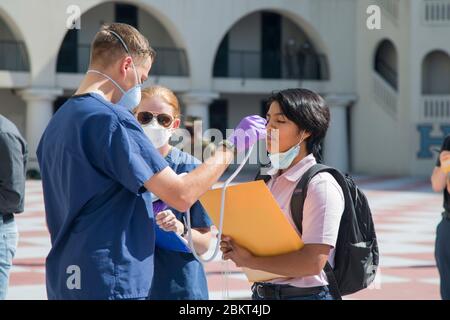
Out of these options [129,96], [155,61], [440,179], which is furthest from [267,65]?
[129,96]

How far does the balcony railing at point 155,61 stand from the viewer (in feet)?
96.1

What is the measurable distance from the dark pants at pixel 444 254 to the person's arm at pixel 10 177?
296cm

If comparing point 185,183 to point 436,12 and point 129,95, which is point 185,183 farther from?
point 436,12

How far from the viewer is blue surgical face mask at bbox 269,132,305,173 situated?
377cm

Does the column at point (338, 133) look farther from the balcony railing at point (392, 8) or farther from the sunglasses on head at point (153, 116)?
the sunglasses on head at point (153, 116)

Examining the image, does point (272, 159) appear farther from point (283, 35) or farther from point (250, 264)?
point (283, 35)

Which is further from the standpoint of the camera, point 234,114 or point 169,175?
point 234,114

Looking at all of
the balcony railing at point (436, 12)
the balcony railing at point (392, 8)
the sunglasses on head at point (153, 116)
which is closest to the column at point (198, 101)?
the balcony railing at point (392, 8)

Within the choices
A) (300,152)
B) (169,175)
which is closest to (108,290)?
(169,175)

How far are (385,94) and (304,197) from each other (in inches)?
1112

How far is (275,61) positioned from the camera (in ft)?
106

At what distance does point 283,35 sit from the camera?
33250 millimetres

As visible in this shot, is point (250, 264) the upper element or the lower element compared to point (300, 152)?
lower
